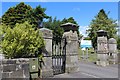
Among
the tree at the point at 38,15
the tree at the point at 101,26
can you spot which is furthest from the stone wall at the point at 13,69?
the tree at the point at 101,26

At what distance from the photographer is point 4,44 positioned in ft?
27.1

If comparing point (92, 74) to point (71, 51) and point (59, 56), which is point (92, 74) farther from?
point (59, 56)

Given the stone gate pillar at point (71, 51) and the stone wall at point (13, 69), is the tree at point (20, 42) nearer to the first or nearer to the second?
the stone wall at point (13, 69)

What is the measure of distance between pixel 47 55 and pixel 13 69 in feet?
7.15

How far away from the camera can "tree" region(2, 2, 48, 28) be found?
1269 inches

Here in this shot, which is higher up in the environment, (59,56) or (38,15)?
(38,15)

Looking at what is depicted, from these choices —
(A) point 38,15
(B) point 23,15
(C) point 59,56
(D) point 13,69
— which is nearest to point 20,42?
(D) point 13,69

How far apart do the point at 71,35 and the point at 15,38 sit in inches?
143

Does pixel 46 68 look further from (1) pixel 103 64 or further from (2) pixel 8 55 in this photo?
(1) pixel 103 64

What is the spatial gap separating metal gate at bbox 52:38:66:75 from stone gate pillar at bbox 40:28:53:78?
2.97 ft

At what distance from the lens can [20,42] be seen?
828 cm

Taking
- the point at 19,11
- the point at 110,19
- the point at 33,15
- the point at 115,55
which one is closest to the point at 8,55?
the point at 115,55

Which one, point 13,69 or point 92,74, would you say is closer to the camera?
point 13,69

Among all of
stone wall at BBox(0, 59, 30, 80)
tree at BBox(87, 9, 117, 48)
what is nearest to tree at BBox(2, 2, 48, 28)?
tree at BBox(87, 9, 117, 48)
